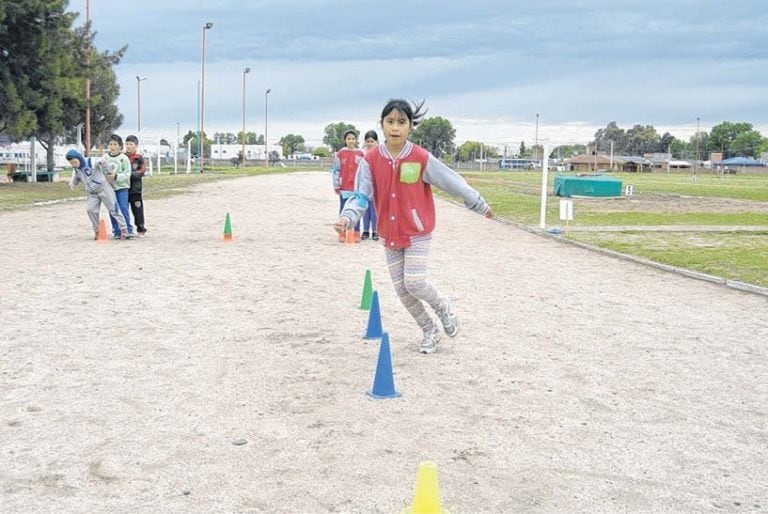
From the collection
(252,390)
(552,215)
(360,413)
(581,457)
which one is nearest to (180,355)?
(252,390)

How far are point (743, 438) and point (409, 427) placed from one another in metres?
1.99

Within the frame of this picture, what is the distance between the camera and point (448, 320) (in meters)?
7.21

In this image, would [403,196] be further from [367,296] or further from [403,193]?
[367,296]

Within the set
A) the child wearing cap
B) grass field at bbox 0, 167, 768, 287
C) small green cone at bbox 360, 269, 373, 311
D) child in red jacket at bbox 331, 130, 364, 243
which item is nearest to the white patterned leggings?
small green cone at bbox 360, 269, 373, 311

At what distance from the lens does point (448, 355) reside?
273 inches

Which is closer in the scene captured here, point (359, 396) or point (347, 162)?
point (359, 396)

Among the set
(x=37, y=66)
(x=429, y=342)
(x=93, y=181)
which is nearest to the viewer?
(x=429, y=342)

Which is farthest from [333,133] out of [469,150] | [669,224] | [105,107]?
[669,224]

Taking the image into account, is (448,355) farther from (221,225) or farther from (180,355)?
(221,225)

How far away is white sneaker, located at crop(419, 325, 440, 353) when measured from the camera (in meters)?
6.99

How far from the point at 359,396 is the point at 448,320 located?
5.67 ft

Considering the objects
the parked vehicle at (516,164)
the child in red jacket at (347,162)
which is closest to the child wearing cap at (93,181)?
the child in red jacket at (347,162)

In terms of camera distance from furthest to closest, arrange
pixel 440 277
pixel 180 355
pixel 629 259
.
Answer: pixel 629 259, pixel 440 277, pixel 180 355

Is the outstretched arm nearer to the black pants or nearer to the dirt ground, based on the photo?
the dirt ground
